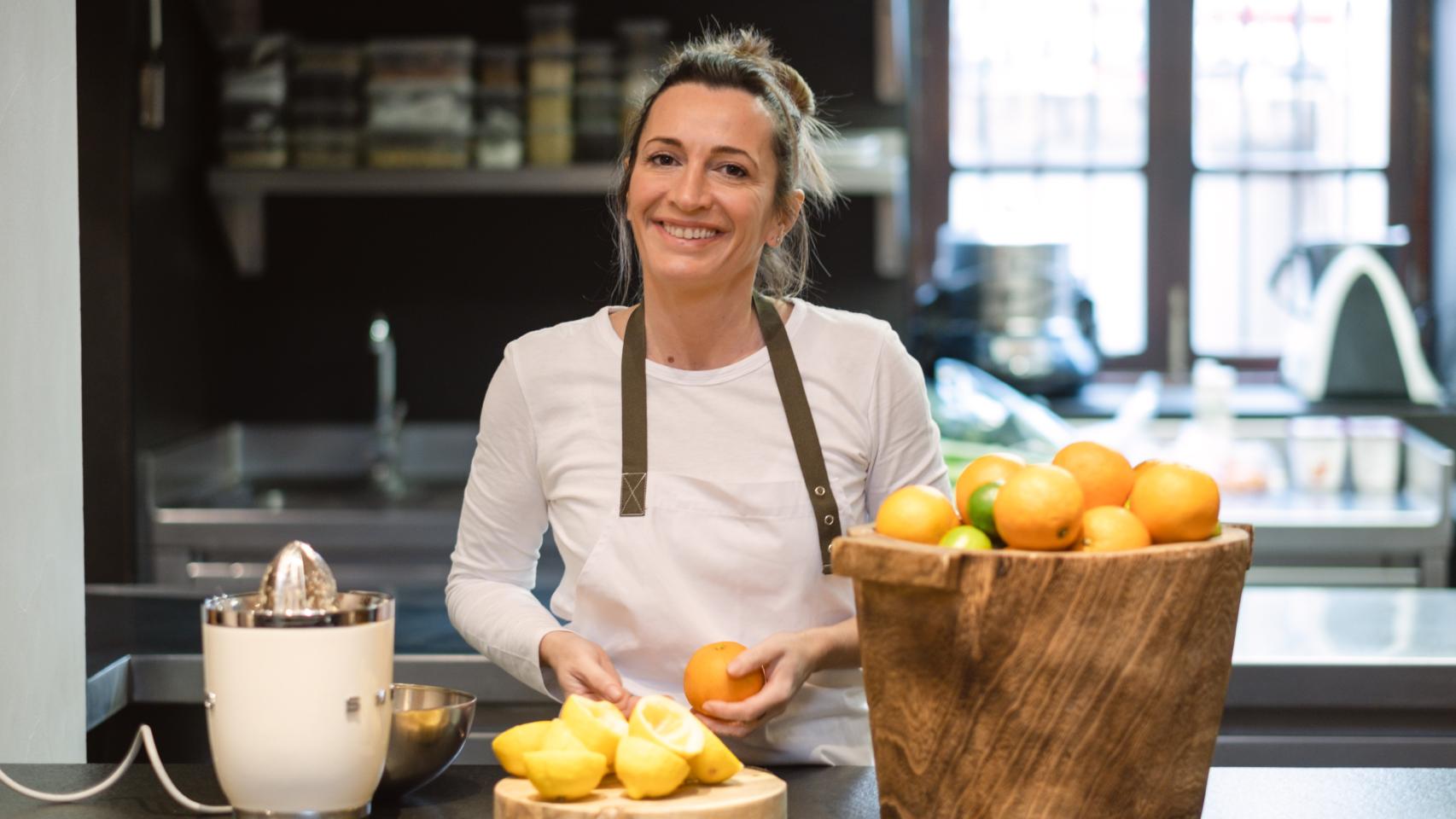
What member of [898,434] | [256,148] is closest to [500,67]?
[256,148]

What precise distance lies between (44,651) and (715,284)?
2.53 ft

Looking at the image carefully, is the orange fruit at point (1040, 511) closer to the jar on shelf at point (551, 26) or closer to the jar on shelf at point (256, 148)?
the jar on shelf at point (551, 26)

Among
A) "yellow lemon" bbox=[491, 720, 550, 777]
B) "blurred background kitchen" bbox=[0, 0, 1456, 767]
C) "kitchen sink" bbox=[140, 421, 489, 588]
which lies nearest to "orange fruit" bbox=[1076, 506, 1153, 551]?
"yellow lemon" bbox=[491, 720, 550, 777]

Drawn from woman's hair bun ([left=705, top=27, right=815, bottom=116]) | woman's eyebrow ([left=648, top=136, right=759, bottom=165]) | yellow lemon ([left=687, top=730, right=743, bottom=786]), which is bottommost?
yellow lemon ([left=687, top=730, right=743, bottom=786])

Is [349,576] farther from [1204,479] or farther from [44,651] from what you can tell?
[1204,479]

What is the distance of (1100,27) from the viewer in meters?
4.93

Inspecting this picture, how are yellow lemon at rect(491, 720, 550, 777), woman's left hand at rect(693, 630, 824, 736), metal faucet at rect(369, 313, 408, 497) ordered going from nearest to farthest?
yellow lemon at rect(491, 720, 550, 777) < woman's left hand at rect(693, 630, 824, 736) < metal faucet at rect(369, 313, 408, 497)

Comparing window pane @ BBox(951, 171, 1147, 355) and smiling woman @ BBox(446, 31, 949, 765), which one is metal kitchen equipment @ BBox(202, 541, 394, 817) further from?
window pane @ BBox(951, 171, 1147, 355)

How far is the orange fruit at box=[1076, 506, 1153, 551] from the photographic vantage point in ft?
3.78

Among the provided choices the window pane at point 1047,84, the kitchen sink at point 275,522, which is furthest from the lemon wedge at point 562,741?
the window pane at point 1047,84

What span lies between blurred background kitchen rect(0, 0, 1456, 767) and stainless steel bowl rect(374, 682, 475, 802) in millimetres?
716

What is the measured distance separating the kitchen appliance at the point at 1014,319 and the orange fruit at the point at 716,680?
8.25 feet

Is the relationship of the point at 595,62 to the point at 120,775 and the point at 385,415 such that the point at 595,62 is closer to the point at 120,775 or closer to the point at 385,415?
the point at 385,415

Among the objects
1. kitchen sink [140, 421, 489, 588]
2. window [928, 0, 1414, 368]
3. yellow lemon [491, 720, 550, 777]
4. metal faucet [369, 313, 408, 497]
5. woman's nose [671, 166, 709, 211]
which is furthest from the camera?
window [928, 0, 1414, 368]
